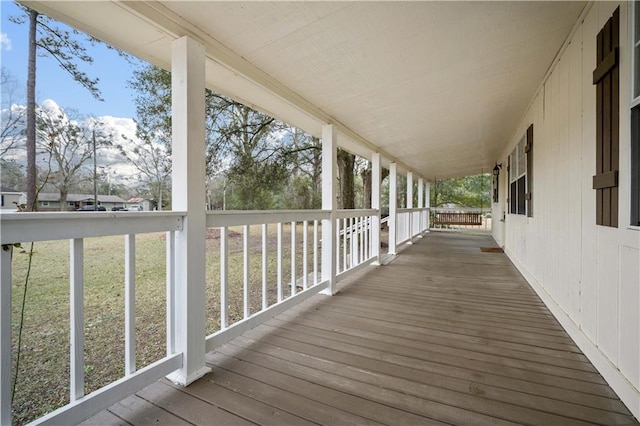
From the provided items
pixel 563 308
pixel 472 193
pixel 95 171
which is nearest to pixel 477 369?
pixel 563 308

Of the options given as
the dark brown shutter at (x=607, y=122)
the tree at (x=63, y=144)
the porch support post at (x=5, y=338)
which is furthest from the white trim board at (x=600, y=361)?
the tree at (x=63, y=144)

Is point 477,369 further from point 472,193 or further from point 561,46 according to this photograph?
point 472,193

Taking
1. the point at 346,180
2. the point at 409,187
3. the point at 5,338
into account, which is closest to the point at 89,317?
the point at 5,338

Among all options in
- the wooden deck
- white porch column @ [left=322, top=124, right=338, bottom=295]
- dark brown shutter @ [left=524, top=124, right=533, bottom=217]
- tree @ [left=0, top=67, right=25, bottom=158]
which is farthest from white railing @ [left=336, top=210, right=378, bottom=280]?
tree @ [left=0, top=67, right=25, bottom=158]

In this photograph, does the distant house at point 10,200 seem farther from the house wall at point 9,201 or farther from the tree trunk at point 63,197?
the tree trunk at point 63,197

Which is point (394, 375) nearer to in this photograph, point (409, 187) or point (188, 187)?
point (188, 187)

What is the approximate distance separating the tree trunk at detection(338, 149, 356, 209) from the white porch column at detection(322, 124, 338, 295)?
517 cm

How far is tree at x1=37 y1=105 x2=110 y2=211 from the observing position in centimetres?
212

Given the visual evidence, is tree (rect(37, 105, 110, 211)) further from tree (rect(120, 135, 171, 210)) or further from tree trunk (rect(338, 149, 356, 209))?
tree trunk (rect(338, 149, 356, 209))

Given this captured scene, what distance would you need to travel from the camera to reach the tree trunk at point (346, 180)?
8664 millimetres

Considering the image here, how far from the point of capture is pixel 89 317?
129 inches

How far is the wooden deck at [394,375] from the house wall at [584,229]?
0.59ft

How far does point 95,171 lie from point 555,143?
14.2ft

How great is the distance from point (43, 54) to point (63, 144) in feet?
2.30
